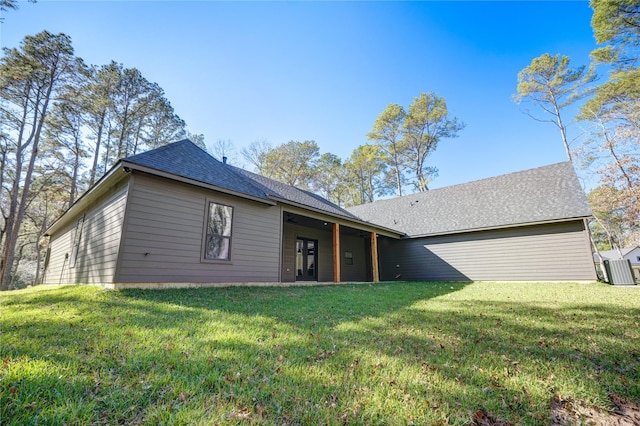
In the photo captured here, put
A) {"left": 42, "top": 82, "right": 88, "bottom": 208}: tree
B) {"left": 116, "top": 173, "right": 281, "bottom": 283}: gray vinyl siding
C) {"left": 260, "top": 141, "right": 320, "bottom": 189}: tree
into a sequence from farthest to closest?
{"left": 260, "top": 141, "right": 320, "bottom": 189}: tree, {"left": 42, "top": 82, "right": 88, "bottom": 208}: tree, {"left": 116, "top": 173, "right": 281, "bottom": 283}: gray vinyl siding

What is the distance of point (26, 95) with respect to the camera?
13.5 m

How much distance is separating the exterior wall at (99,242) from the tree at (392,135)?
19.9m

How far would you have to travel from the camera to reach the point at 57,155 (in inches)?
646

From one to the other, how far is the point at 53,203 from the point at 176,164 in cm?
1944

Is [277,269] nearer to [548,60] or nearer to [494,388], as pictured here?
[494,388]

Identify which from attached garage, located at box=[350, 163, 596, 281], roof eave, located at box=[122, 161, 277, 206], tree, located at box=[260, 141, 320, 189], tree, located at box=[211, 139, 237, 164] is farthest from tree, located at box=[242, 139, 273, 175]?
roof eave, located at box=[122, 161, 277, 206]

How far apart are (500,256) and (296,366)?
12.0m

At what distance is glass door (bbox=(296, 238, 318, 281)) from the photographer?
1253cm

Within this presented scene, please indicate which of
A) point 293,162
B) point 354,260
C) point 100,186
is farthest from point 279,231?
point 293,162

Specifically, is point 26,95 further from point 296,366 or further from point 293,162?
point 296,366

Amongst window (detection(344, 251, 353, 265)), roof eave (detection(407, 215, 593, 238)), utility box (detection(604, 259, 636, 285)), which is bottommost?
utility box (detection(604, 259, 636, 285))

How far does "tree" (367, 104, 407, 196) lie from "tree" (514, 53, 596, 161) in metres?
7.91

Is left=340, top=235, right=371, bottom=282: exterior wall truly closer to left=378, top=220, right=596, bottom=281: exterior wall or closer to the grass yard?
left=378, top=220, right=596, bottom=281: exterior wall

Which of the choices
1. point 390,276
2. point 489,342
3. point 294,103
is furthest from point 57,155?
point 489,342
